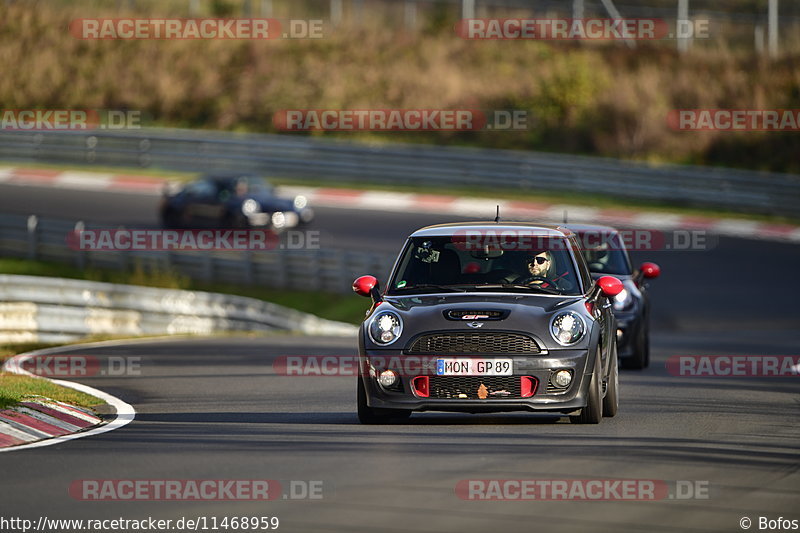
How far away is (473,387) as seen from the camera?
1084cm

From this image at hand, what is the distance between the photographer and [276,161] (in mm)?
42375

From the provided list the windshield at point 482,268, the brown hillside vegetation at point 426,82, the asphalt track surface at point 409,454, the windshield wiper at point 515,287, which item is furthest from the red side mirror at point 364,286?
the brown hillside vegetation at point 426,82

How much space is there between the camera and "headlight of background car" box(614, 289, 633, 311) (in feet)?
56.0

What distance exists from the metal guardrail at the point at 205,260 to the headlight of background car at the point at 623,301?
12446 mm

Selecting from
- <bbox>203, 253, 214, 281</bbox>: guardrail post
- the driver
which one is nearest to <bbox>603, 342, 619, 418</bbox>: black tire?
the driver

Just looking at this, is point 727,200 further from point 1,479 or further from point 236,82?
point 1,479

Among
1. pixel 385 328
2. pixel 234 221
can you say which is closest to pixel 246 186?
pixel 234 221

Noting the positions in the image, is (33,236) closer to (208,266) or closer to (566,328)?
(208,266)

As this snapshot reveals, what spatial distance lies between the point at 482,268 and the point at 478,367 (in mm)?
1339

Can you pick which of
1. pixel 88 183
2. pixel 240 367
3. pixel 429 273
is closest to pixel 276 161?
pixel 88 183

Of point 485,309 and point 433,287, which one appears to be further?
point 433,287

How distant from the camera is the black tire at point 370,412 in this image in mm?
11141

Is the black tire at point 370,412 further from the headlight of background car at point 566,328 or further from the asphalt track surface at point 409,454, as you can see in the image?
the headlight of background car at point 566,328

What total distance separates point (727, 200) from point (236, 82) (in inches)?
777
